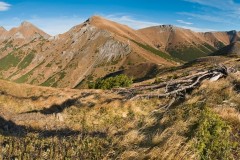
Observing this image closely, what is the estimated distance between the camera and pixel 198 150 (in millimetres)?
8633

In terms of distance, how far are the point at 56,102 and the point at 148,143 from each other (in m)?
24.5

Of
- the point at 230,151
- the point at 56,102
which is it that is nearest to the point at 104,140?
the point at 230,151

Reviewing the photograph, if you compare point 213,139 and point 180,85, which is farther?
point 180,85

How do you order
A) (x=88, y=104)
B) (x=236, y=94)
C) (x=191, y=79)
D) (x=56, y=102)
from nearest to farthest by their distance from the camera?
(x=236, y=94) → (x=191, y=79) → (x=88, y=104) → (x=56, y=102)

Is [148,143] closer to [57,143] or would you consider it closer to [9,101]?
[57,143]

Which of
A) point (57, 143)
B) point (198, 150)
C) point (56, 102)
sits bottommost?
point (56, 102)

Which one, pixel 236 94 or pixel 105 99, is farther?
pixel 105 99

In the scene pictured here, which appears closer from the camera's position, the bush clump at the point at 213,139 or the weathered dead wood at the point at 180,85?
the bush clump at the point at 213,139

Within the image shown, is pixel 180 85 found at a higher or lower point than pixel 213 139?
higher

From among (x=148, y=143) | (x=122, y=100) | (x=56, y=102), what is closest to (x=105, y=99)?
(x=122, y=100)

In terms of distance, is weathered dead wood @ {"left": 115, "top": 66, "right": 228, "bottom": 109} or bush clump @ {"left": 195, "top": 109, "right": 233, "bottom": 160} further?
weathered dead wood @ {"left": 115, "top": 66, "right": 228, "bottom": 109}

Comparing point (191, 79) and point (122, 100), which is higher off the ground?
point (191, 79)

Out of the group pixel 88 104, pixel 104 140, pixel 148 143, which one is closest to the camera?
pixel 148 143

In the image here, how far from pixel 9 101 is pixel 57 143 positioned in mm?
23604
